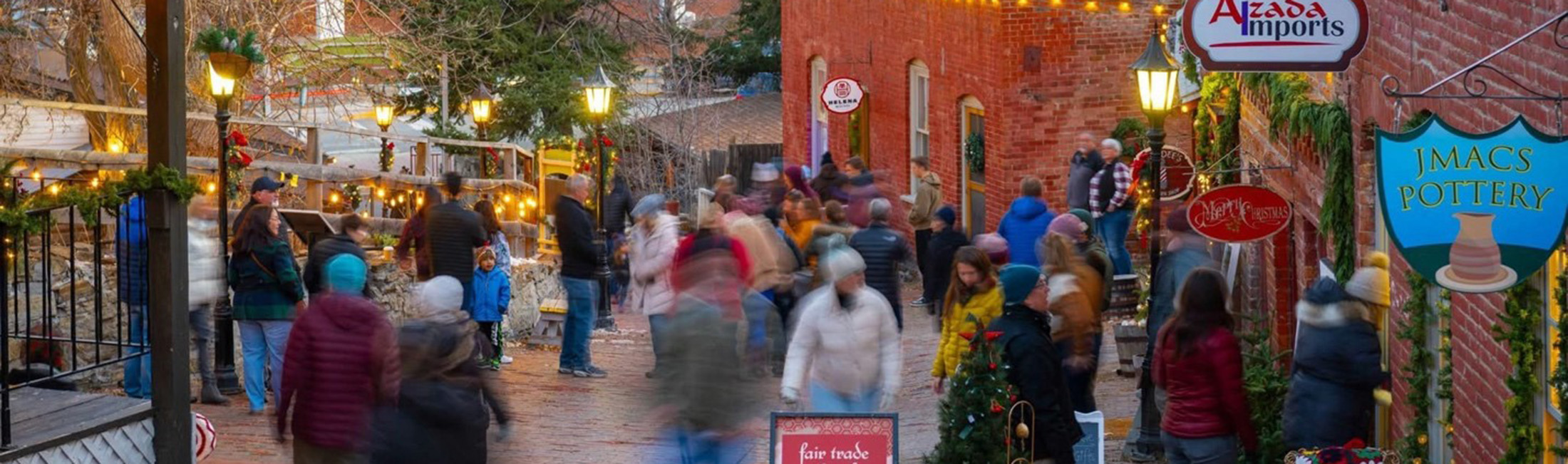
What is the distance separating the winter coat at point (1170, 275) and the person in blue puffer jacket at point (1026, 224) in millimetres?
3394

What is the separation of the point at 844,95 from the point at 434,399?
65.4ft

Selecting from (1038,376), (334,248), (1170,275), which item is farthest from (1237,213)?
(334,248)

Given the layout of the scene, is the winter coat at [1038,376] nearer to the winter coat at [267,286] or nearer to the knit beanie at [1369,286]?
the knit beanie at [1369,286]

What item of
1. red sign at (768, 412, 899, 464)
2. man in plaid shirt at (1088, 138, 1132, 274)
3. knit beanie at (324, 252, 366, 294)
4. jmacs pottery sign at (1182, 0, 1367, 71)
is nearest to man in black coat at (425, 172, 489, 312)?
red sign at (768, 412, 899, 464)

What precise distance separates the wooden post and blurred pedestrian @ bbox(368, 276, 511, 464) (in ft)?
4.84

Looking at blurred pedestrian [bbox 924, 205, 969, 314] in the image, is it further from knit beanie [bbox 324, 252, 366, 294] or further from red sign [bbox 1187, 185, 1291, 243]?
knit beanie [bbox 324, 252, 366, 294]

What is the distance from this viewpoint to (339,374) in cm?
824

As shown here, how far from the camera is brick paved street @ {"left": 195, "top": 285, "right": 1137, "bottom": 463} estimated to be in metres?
11.6

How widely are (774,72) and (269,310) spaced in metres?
33.0

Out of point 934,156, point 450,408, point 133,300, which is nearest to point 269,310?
point 133,300

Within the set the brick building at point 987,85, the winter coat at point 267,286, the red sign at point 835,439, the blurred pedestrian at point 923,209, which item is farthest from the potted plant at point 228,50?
the brick building at point 987,85

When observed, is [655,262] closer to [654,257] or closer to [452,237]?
[654,257]

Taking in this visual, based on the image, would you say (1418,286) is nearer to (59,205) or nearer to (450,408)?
(450,408)

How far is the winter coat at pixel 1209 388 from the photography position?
8289 mm
